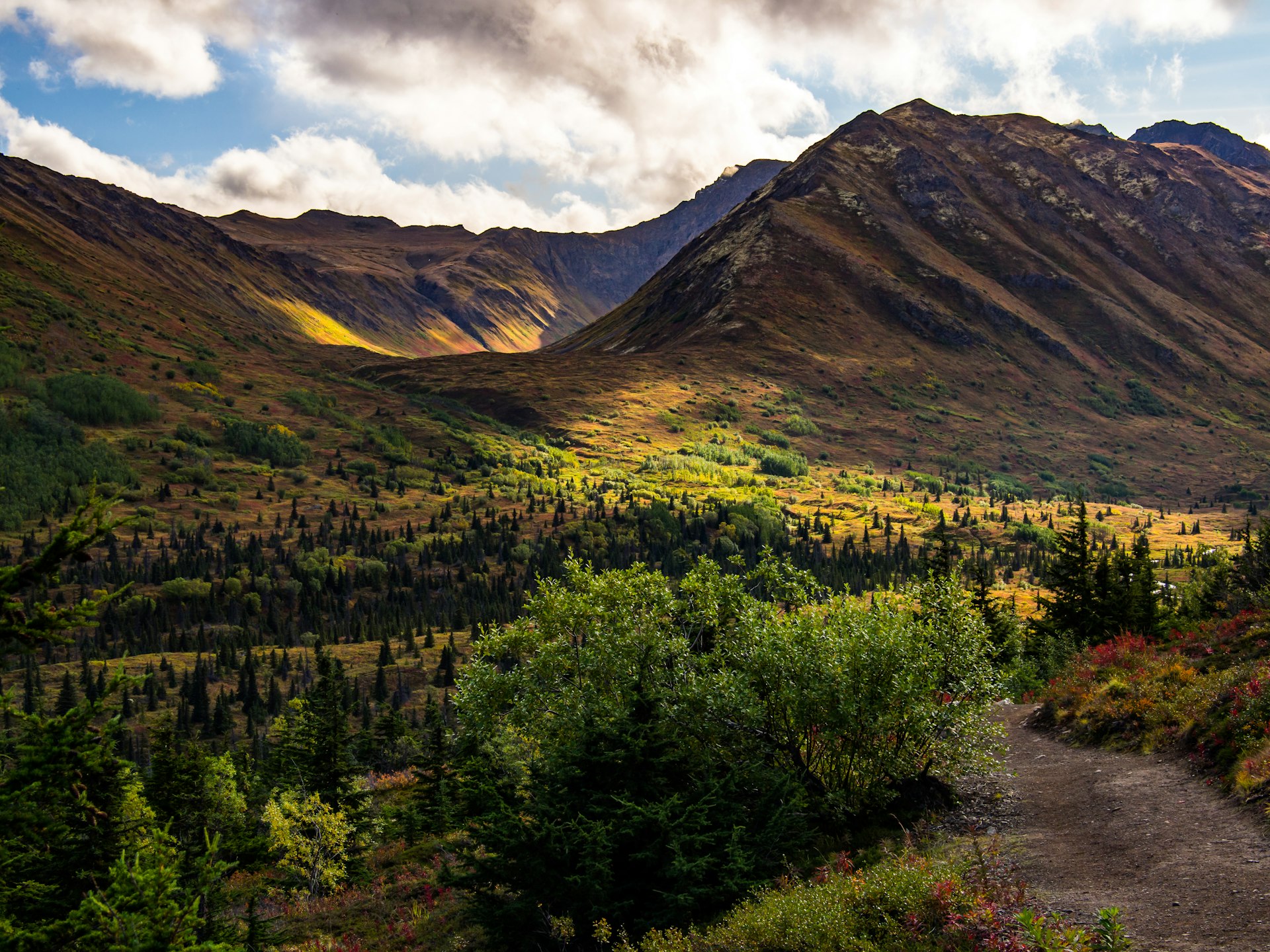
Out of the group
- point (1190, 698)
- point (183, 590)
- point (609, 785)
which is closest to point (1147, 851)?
point (1190, 698)

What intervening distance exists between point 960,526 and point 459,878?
7382 inches

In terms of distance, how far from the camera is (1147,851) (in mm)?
21078

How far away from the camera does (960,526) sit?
194500mm

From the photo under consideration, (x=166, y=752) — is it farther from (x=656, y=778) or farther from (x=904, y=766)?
(x=904, y=766)

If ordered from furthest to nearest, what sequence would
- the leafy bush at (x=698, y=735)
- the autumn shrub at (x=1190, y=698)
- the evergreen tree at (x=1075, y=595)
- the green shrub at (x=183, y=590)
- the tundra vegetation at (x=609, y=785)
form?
the green shrub at (x=183, y=590) < the evergreen tree at (x=1075, y=595) < the leafy bush at (x=698, y=735) < the autumn shrub at (x=1190, y=698) < the tundra vegetation at (x=609, y=785)

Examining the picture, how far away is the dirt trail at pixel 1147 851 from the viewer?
16953 mm

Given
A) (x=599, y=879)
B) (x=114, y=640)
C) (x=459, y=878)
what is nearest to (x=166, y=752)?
(x=459, y=878)

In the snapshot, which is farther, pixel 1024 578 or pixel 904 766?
pixel 1024 578

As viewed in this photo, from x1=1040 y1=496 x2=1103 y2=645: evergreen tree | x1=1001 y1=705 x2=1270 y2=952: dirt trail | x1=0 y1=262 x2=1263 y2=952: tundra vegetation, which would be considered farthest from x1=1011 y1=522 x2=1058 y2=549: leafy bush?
x1=1001 y1=705 x2=1270 y2=952: dirt trail

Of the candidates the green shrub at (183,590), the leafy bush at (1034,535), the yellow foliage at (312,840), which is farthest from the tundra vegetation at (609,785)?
the leafy bush at (1034,535)

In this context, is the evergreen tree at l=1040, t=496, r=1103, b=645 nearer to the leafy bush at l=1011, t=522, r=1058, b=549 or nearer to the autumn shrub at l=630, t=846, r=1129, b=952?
the autumn shrub at l=630, t=846, r=1129, b=952

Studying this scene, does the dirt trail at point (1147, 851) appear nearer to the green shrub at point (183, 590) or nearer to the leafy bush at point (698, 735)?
the leafy bush at point (698, 735)

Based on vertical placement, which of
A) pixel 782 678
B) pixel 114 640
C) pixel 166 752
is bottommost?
pixel 114 640

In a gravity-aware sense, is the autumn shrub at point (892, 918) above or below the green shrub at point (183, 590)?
above
